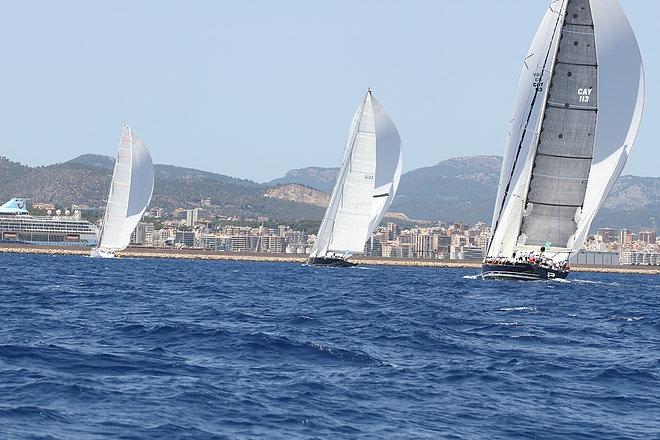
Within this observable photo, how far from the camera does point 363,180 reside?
85.4m

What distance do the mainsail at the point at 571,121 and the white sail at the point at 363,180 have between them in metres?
26.2

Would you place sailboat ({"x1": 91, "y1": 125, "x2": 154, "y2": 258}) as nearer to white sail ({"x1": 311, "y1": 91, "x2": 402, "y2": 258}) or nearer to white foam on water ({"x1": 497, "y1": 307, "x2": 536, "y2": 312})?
white sail ({"x1": 311, "y1": 91, "x2": 402, "y2": 258})

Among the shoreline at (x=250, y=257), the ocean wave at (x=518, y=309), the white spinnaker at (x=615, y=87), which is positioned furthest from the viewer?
the shoreline at (x=250, y=257)

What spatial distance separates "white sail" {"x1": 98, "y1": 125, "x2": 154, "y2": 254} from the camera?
344 feet

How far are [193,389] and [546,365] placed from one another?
7.07 metres

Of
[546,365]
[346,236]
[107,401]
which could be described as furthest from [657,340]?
[346,236]

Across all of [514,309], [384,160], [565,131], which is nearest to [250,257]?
[384,160]

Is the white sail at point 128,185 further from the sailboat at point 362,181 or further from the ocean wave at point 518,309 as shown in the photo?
the ocean wave at point 518,309

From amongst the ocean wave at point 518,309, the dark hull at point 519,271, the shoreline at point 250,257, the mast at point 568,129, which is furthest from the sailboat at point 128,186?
the ocean wave at point 518,309

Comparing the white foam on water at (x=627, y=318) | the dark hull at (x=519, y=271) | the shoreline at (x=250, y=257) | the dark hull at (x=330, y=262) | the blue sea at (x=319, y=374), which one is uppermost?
the shoreline at (x=250, y=257)

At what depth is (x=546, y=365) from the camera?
72.4ft

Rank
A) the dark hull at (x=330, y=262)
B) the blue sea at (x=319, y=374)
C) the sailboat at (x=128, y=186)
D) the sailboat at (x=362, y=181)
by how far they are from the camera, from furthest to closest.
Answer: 1. the sailboat at (x=128, y=186)
2. the dark hull at (x=330, y=262)
3. the sailboat at (x=362, y=181)
4. the blue sea at (x=319, y=374)

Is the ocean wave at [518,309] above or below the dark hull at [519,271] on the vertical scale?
below

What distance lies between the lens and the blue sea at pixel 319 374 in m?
16.0
